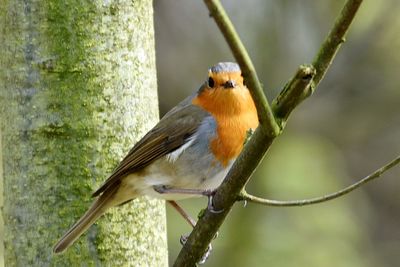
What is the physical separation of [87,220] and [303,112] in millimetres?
5457

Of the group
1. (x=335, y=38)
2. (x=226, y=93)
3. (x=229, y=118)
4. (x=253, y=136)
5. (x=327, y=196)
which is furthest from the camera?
(x=226, y=93)

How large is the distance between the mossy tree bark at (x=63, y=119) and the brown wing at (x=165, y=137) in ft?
0.54

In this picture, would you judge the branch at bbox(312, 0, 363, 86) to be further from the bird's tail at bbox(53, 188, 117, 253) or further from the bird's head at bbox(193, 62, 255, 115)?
the bird's head at bbox(193, 62, 255, 115)

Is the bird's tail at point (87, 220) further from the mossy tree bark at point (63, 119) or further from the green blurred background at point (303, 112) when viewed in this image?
the green blurred background at point (303, 112)

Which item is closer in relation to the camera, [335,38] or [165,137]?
[335,38]

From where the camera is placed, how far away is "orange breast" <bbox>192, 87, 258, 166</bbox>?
3.84m

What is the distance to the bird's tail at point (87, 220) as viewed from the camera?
3.24m

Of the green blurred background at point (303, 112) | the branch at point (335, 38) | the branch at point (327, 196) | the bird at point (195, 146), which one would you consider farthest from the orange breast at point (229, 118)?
the green blurred background at point (303, 112)

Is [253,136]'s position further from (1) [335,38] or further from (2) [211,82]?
(2) [211,82]

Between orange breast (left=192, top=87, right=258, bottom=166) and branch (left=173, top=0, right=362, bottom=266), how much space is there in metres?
0.91

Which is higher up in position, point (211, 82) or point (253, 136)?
point (253, 136)

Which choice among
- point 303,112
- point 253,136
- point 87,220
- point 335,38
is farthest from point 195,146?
point 303,112

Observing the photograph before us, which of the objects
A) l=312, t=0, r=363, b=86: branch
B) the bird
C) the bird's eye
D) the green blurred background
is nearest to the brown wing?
the bird

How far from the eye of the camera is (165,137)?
403 cm
